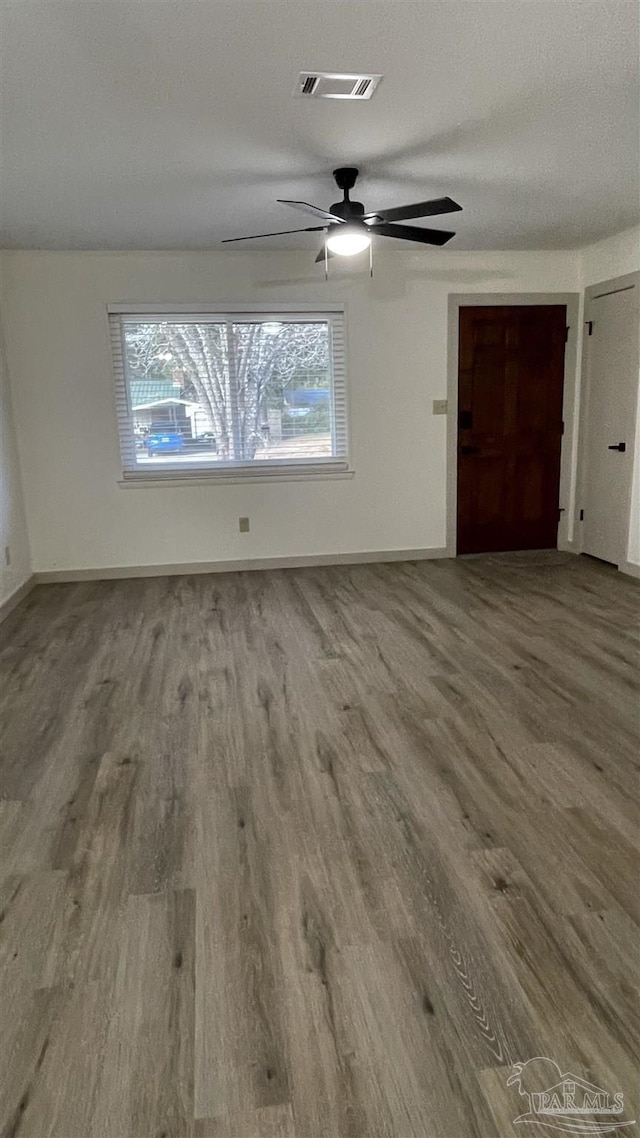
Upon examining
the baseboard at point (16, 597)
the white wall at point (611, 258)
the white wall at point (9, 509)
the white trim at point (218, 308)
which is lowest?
the baseboard at point (16, 597)

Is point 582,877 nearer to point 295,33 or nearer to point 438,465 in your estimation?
point 295,33

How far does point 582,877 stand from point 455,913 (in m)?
0.42

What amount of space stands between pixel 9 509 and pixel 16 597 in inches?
26.5

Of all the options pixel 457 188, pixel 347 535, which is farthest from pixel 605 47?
pixel 347 535

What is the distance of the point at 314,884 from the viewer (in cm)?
192

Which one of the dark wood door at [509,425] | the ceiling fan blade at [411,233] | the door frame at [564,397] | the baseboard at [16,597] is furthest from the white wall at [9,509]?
the dark wood door at [509,425]

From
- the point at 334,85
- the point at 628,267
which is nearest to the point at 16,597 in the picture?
the point at 334,85

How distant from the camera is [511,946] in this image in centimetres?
168

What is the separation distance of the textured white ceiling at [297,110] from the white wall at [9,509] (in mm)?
1306

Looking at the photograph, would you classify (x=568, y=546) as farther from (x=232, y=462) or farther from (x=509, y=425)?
(x=232, y=462)

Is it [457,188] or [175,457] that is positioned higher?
[457,188]

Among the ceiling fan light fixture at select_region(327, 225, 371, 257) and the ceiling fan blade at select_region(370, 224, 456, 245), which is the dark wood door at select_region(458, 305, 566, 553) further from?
the ceiling fan light fixture at select_region(327, 225, 371, 257)

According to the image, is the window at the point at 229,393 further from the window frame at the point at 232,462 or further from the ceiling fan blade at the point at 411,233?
the ceiling fan blade at the point at 411,233

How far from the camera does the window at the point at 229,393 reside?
17.2 ft
